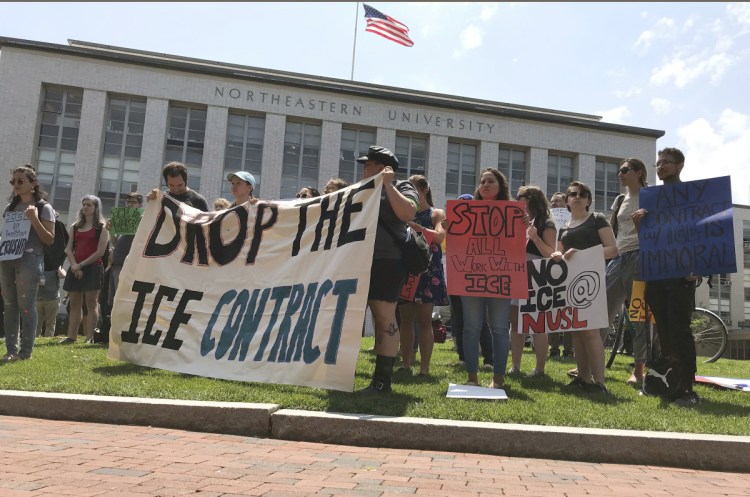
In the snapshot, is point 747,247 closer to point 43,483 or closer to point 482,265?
point 482,265

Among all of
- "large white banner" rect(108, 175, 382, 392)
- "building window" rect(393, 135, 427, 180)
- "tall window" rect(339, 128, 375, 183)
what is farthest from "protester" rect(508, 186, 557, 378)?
"building window" rect(393, 135, 427, 180)

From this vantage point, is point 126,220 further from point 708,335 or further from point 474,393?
point 708,335

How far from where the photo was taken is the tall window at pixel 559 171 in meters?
39.6

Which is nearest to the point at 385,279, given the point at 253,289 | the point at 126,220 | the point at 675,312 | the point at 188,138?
the point at 253,289

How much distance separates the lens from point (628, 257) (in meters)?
5.88

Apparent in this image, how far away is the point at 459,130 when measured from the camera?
127ft

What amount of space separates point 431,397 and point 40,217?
4.76 meters

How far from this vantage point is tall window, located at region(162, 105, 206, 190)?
3494 cm

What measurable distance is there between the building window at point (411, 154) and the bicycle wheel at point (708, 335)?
29.5 meters

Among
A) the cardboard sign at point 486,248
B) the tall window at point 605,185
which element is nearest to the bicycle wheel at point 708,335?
the cardboard sign at point 486,248

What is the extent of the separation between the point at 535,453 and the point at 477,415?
501 millimetres

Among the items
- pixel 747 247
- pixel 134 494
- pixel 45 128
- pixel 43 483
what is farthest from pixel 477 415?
pixel 747 247

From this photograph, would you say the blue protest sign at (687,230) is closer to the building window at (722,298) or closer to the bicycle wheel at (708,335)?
the bicycle wheel at (708,335)

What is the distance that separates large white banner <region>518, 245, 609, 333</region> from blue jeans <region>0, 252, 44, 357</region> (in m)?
5.18
